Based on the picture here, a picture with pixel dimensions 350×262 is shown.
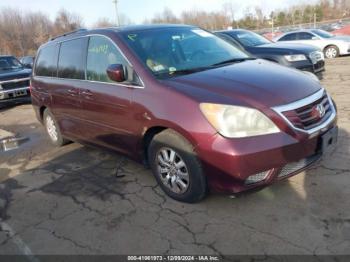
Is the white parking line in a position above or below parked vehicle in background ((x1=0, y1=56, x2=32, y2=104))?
below

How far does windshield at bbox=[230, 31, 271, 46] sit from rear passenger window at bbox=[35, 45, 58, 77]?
6.02 meters

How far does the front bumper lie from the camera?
3162 mm

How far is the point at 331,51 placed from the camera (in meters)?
15.6

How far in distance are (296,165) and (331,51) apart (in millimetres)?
13754

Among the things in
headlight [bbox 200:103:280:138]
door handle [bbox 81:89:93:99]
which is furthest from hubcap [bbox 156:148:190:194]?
door handle [bbox 81:89:93:99]

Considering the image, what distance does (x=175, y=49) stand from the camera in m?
4.30

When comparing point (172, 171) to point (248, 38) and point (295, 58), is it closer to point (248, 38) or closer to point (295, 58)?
point (295, 58)

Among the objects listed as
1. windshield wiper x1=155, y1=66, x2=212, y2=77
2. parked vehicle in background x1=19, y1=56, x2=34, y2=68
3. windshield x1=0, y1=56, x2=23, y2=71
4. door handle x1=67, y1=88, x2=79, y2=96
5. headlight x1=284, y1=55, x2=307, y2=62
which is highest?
windshield wiper x1=155, y1=66, x2=212, y2=77

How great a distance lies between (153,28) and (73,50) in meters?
1.25

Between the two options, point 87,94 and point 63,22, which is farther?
point 63,22

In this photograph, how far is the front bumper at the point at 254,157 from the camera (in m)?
3.16

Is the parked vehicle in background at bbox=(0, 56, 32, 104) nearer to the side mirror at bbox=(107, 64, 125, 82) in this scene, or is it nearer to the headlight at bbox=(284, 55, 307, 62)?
the headlight at bbox=(284, 55, 307, 62)

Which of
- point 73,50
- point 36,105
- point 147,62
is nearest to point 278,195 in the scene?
point 147,62

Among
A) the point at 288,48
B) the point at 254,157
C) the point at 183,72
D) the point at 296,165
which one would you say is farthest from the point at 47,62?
the point at 288,48
